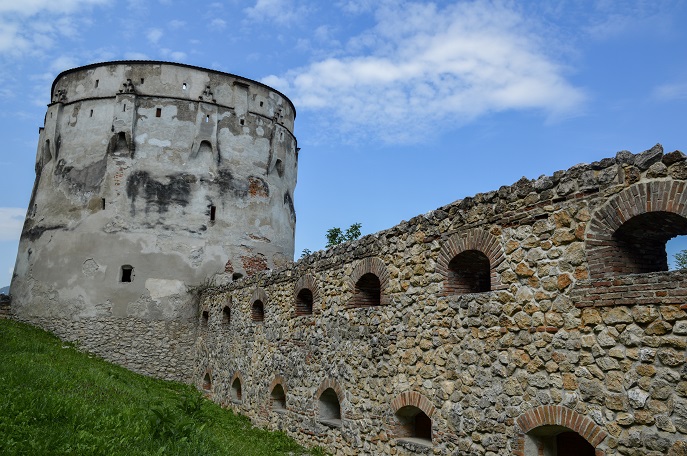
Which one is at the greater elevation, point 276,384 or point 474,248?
point 474,248

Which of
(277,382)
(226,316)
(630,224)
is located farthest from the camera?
(226,316)

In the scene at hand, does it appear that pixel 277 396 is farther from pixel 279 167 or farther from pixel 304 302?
pixel 279 167

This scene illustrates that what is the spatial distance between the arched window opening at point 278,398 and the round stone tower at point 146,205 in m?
7.64

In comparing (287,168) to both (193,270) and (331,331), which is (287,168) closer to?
(193,270)

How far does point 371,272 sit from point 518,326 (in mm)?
3263

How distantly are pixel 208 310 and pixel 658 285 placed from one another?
49.5 feet

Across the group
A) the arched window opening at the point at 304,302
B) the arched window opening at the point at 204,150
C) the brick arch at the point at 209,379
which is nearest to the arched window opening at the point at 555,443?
the arched window opening at the point at 304,302

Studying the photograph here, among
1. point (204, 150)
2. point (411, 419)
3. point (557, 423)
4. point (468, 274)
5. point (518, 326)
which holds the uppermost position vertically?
point (204, 150)

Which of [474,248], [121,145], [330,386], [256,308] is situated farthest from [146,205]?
[474,248]

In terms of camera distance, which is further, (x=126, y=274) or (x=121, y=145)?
(x=121, y=145)

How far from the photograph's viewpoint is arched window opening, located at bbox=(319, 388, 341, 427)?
10461 mm

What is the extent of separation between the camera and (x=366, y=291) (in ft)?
32.8

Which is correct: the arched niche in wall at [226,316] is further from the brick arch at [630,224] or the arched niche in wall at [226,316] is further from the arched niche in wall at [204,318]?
the brick arch at [630,224]

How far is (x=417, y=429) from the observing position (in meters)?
8.66
